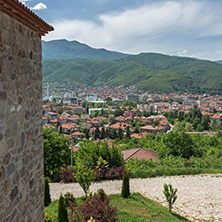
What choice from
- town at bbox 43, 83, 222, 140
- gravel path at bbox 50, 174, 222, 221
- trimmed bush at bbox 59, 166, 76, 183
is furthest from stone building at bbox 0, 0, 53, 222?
town at bbox 43, 83, 222, 140

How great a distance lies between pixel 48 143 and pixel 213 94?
140081 mm

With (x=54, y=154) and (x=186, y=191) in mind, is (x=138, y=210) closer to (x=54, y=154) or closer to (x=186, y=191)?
(x=186, y=191)

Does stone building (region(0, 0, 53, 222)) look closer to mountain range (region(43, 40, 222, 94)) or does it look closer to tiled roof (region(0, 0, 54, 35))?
tiled roof (region(0, 0, 54, 35))

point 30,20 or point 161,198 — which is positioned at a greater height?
point 30,20

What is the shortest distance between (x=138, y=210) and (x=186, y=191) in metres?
2.98

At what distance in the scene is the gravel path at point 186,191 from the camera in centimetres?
814

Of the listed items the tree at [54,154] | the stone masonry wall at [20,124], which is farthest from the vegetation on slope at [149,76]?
the stone masonry wall at [20,124]

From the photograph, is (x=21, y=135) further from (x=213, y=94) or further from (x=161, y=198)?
(x=213, y=94)

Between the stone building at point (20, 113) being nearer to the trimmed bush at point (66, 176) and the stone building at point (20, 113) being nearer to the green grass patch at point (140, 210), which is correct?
the green grass patch at point (140, 210)

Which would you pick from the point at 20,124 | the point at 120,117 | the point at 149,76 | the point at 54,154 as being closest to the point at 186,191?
the point at 54,154

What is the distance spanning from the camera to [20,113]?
8.66ft

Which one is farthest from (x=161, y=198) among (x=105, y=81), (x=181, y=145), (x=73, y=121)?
(x=105, y=81)

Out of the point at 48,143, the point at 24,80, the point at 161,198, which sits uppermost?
the point at 24,80

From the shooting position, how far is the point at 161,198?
937 cm
